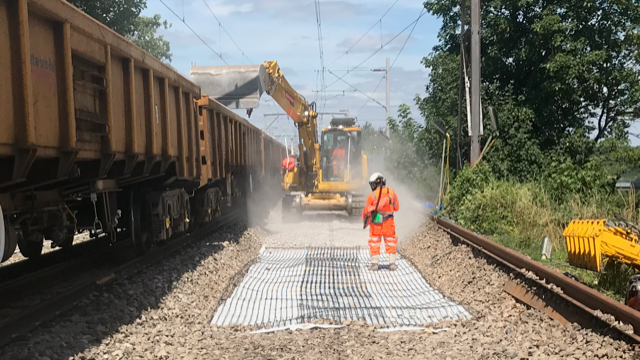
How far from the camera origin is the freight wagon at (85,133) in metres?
5.19

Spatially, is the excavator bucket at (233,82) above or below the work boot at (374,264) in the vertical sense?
above

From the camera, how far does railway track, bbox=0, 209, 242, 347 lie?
228 inches

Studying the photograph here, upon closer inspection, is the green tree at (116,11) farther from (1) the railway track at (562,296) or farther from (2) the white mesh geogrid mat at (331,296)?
(1) the railway track at (562,296)

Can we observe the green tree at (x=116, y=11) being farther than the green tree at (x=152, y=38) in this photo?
No

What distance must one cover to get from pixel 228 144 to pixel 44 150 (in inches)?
376

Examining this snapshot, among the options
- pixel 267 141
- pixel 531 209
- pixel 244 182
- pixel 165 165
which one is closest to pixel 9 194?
pixel 165 165

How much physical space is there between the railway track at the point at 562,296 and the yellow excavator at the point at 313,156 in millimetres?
11333

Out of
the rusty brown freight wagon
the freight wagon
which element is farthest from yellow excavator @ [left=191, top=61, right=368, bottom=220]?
the freight wagon

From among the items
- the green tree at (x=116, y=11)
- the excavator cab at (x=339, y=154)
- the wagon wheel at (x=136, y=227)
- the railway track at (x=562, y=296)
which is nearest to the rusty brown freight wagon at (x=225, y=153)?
the wagon wheel at (x=136, y=227)

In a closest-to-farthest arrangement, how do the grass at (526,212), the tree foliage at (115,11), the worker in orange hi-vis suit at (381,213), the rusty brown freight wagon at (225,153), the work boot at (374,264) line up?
the work boot at (374,264), the grass at (526,212), the worker in orange hi-vis suit at (381,213), the rusty brown freight wagon at (225,153), the tree foliage at (115,11)

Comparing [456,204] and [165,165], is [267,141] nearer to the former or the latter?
[456,204]

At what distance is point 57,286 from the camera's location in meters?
7.62

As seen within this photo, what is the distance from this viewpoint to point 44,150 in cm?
558

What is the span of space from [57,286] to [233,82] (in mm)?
13295
